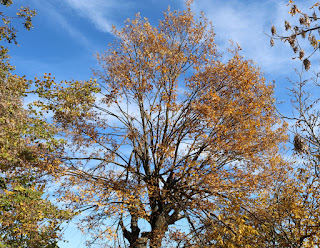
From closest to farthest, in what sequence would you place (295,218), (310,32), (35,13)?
(310,32), (295,218), (35,13)

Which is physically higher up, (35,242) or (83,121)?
(83,121)

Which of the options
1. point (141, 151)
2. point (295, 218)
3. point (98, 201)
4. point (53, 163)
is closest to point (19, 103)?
point (53, 163)

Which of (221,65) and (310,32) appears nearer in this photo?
(310,32)

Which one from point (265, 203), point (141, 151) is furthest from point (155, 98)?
Answer: point (265, 203)

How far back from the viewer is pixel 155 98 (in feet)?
46.2

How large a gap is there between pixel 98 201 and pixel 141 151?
341 centimetres

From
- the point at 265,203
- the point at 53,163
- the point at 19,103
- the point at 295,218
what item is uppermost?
the point at 19,103

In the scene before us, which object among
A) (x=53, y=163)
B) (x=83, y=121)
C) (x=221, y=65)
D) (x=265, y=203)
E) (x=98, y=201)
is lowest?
(x=265, y=203)

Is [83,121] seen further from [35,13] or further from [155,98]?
[35,13]

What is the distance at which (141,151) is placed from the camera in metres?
13.8

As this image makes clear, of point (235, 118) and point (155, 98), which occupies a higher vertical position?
point (155, 98)

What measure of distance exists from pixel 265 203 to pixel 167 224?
4734 millimetres

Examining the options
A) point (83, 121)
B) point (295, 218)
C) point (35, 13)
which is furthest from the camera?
point (83, 121)

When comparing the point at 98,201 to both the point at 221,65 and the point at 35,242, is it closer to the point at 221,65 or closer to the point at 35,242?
the point at 35,242
